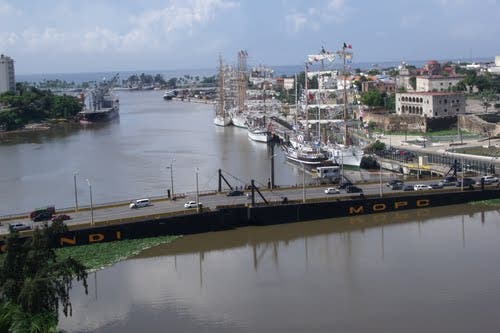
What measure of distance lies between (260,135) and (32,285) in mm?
29088

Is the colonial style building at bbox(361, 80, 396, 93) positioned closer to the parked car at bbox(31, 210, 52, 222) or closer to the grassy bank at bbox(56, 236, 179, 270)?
the grassy bank at bbox(56, 236, 179, 270)

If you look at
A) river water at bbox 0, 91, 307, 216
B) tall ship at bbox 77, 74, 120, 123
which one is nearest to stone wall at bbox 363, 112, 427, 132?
river water at bbox 0, 91, 307, 216

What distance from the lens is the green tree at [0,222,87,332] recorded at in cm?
888

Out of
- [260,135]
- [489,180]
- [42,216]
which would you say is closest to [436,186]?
[489,180]

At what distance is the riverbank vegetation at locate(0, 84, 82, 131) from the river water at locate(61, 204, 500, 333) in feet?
115

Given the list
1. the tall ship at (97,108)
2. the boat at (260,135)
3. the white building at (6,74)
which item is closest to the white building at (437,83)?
the boat at (260,135)

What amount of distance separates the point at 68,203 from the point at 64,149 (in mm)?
15198

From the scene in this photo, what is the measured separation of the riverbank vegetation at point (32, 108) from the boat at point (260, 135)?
18.2 meters

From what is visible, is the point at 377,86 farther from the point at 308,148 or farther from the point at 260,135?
the point at 308,148

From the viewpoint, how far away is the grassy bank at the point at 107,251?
14312 mm

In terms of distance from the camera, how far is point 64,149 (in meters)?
35.3

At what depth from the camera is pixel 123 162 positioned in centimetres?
2903

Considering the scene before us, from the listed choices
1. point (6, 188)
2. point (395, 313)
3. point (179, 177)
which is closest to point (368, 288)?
point (395, 313)

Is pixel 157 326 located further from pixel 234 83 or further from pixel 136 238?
pixel 234 83
